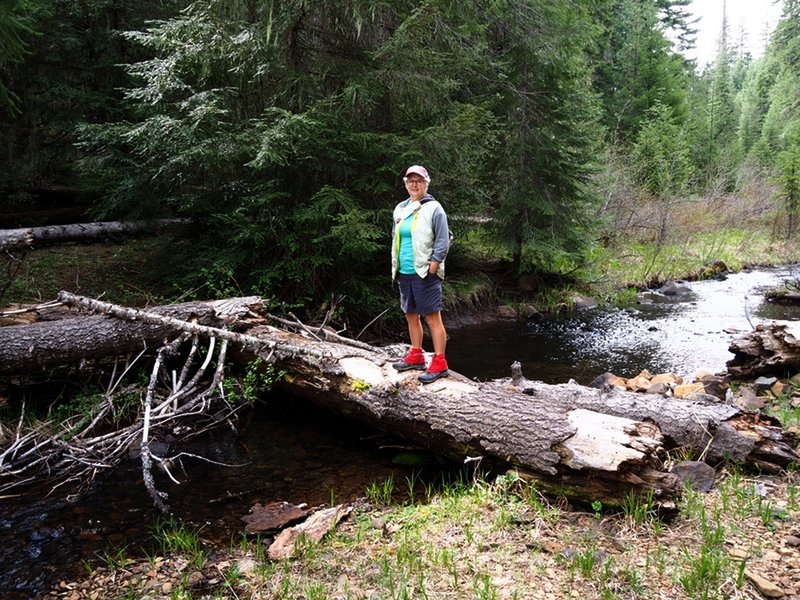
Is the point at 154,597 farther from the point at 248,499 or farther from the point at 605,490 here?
the point at 605,490

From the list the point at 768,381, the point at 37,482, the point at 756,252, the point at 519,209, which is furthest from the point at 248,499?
the point at 756,252

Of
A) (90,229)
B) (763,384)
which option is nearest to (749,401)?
(763,384)

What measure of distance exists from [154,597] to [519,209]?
38.2 feet

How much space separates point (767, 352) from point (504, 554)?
6.59m

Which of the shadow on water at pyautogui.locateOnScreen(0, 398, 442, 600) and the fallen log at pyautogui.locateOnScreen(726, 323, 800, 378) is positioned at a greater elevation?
the fallen log at pyautogui.locateOnScreen(726, 323, 800, 378)

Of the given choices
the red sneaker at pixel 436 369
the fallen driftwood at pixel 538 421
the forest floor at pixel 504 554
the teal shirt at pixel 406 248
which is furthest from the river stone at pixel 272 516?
the teal shirt at pixel 406 248

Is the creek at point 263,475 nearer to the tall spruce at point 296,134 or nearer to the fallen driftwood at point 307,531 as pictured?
the fallen driftwood at point 307,531

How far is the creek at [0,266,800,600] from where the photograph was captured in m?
4.06

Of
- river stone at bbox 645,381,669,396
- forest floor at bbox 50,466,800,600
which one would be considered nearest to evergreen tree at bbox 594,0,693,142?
river stone at bbox 645,381,669,396

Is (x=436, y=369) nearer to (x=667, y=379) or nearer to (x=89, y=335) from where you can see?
(x=667, y=379)

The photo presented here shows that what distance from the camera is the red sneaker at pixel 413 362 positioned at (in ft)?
18.5

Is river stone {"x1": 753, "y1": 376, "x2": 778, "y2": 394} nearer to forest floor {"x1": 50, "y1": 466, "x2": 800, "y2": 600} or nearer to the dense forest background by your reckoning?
forest floor {"x1": 50, "y1": 466, "x2": 800, "y2": 600}

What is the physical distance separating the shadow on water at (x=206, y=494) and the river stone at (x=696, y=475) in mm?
2224

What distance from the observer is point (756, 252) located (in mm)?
20609
